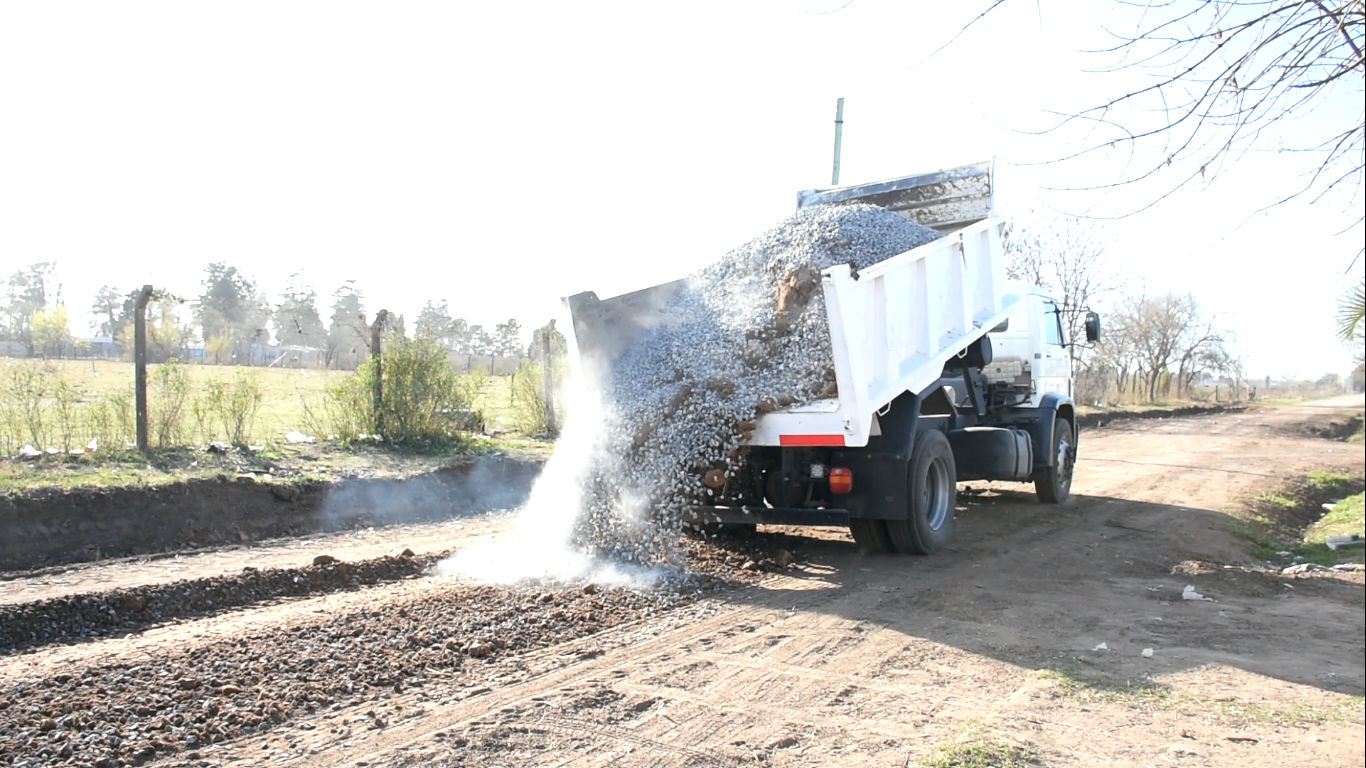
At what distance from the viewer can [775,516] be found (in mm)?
7086

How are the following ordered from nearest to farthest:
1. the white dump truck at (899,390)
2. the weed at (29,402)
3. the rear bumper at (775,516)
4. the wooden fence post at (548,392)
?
the white dump truck at (899,390) → the rear bumper at (775,516) → the weed at (29,402) → the wooden fence post at (548,392)

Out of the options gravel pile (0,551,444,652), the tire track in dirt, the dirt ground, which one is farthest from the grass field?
the tire track in dirt

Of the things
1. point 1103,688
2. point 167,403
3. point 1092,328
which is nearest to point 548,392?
point 167,403

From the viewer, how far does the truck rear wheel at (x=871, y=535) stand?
769 centimetres

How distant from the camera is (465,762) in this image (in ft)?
11.7

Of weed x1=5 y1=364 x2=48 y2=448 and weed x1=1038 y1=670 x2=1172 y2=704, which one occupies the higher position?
weed x1=5 y1=364 x2=48 y2=448

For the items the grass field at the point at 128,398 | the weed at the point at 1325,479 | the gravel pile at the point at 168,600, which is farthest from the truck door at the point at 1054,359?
the gravel pile at the point at 168,600

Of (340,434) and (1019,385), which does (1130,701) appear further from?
(340,434)

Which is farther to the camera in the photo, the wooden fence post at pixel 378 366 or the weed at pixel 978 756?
the wooden fence post at pixel 378 366

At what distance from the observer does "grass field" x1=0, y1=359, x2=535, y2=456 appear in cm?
948

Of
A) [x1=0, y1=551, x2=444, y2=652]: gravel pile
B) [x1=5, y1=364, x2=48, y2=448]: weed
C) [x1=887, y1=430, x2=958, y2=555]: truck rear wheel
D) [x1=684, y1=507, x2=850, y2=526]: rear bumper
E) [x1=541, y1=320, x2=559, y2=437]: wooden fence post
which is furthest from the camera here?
[x1=541, y1=320, x2=559, y2=437]: wooden fence post

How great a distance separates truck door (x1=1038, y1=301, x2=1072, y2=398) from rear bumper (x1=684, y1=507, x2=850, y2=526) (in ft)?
17.6

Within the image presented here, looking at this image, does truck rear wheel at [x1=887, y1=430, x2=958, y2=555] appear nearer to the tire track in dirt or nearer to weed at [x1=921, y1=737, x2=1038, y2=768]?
the tire track in dirt

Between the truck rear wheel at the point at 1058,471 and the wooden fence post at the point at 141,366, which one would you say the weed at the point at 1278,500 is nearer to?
the truck rear wheel at the point at 1058,471
